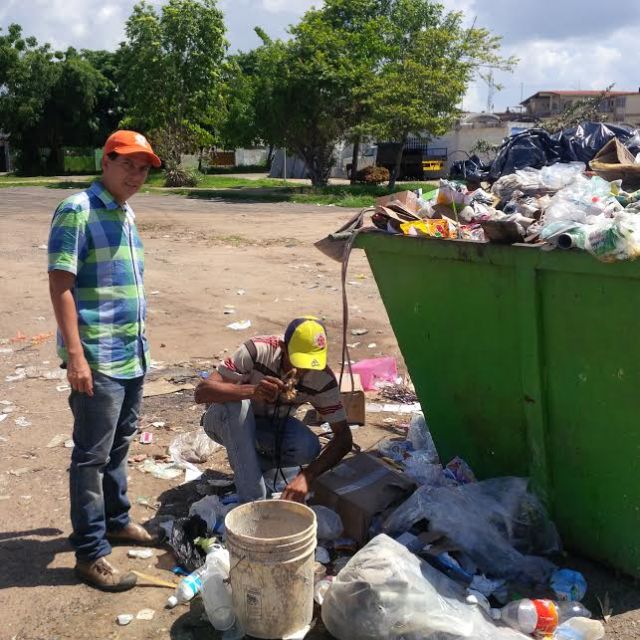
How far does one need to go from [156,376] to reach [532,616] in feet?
10.5

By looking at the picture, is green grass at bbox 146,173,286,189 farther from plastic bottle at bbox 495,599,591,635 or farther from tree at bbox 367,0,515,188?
plastic bottle at bbox 495,599,591,635

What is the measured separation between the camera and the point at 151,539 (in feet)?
9.87

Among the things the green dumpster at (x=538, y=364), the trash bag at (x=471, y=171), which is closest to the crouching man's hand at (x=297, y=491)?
the green dumpster at (x=538, y=364)

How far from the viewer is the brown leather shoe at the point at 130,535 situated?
297cm

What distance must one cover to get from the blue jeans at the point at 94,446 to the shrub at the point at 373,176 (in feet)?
71.8

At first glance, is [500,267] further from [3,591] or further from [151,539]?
[3,591]

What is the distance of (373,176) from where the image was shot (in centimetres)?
2411

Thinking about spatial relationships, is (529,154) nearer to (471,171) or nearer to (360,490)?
(471,171)

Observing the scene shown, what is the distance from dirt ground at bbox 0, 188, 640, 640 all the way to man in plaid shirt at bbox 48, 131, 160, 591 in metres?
0.19

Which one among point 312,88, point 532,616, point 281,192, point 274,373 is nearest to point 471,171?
point 274,373

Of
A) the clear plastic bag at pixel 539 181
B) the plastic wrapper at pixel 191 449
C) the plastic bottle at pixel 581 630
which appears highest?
the clear plastic bag at pixel 539 181

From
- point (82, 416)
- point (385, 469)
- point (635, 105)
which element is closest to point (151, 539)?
point (82, 416)

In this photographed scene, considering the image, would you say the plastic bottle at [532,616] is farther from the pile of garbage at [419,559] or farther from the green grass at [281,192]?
the green grass at [281,192]

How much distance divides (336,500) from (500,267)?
3.57ft
